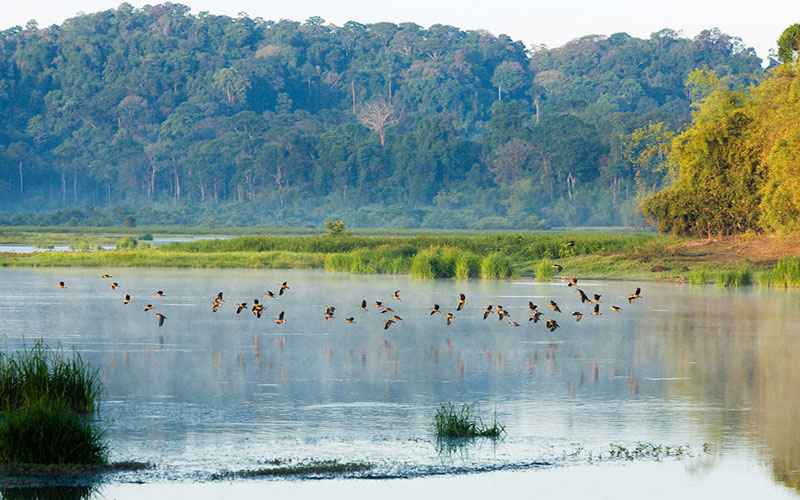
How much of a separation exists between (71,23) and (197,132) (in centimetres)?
4613

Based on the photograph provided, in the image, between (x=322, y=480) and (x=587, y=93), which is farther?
(x=587, y=93)

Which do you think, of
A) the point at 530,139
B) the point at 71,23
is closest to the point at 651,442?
the point at 530,139

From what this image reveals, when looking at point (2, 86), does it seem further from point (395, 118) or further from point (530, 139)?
point (530, 139)

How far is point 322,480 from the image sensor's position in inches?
459

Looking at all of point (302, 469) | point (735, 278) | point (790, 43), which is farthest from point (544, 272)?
point (302, 469)

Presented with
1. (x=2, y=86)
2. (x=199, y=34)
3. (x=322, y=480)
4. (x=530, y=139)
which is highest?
(x=199, y=34)

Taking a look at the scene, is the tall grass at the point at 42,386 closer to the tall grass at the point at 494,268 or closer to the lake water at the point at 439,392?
the lake water at the point at 439,392

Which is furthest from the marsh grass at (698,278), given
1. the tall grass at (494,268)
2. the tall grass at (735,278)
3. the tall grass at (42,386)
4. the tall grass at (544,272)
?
the tall grass at (42,386)

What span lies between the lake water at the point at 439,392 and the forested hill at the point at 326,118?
75632mm

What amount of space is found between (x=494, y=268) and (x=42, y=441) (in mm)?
35966

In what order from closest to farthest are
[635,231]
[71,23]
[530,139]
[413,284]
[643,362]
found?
1. [643,362]
2. [413,284]
3. [635,231]
4. [530,139]
5. [71,23]

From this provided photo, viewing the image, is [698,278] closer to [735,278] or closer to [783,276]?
[735,278]

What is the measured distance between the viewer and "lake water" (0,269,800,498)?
1191cm

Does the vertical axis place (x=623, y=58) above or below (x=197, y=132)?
above
